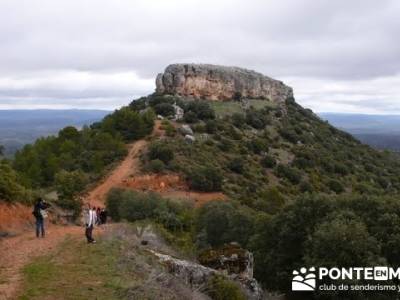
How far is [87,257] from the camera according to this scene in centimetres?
1648

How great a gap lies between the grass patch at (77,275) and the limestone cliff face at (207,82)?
218 feet

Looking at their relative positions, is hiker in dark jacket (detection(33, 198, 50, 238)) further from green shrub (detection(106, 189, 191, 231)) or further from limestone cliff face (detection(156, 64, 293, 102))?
limestone cliff face (detection(156, 64, 293, 102))

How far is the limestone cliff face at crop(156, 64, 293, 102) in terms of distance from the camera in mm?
83500

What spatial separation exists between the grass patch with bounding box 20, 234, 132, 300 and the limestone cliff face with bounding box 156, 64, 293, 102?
66.5 metres

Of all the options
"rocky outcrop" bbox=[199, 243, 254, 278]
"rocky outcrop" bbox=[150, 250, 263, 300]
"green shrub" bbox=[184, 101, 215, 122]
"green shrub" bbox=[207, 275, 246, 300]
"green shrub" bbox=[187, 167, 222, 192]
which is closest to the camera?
"green shrub" bbox=[207, 275, 246, 300]

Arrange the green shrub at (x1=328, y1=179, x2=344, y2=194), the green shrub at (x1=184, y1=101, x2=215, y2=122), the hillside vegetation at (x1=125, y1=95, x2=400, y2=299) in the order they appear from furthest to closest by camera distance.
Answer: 1. the green shrub at (x1=184, y1=101, x2=215, y2=122)
2. the green shrub at (x1=328, y1=179, x2=344, y2=194)
3. the hillside vegetation at (x1=125, y1=95, x2=400, y2=299)

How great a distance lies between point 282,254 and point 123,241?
10.2m

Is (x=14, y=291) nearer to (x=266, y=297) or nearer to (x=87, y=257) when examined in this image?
(x=87, y=257)

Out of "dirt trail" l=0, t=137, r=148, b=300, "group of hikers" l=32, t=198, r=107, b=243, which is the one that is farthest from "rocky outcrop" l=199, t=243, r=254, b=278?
"dirt trail" l=0, t=137, r=148, b=300

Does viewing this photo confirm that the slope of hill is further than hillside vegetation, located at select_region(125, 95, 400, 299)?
Yes

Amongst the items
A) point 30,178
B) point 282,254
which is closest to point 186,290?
point 282,254

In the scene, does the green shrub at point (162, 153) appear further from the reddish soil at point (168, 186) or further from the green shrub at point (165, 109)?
the green shrub at point (165, 109)

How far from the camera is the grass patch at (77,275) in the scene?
42.0 feet

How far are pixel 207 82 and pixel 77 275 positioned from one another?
→ 236ft
